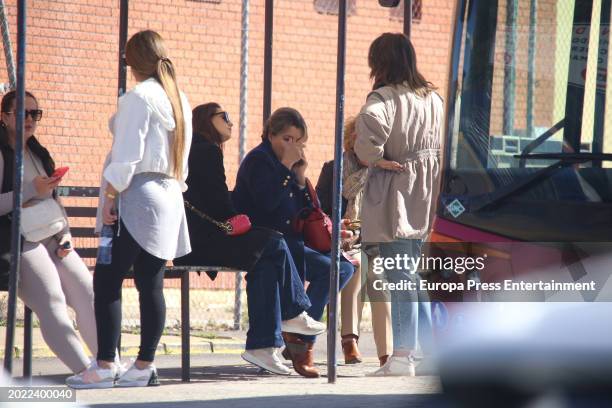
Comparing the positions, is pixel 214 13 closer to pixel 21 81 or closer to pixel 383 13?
pixel 383 13

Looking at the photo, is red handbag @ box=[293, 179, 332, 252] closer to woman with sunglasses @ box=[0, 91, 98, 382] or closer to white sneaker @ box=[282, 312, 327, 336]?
white sneaker @ box=[282, 312, 327, 336]

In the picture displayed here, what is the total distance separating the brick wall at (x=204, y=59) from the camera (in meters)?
11.9

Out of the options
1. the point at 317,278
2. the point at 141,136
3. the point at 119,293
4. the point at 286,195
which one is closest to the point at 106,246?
the point at 119,293

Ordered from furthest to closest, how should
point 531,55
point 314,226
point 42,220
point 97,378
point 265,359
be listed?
point 314,226
point 265,359
point 42,220
point 97,378
point 531,55

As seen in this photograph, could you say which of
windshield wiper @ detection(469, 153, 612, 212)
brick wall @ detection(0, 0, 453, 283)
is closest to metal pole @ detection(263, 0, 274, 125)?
brick wall @ detection(0, 0, 453, 283)

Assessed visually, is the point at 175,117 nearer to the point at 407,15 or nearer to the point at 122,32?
the point at 122,32

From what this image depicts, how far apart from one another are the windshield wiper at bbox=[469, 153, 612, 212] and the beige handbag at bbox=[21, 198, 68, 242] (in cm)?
273

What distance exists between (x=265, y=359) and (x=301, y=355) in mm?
229

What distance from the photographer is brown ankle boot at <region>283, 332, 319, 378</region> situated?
27.3 ft

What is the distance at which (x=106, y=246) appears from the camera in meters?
A: 7.38

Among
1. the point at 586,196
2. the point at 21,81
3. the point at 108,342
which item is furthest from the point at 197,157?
the point at 586,196

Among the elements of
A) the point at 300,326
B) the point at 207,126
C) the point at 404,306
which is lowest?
the point at 300,326

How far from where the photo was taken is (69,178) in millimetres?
11883

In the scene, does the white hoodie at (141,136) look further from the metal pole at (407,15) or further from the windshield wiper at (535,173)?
the metal pole at (407,15)
